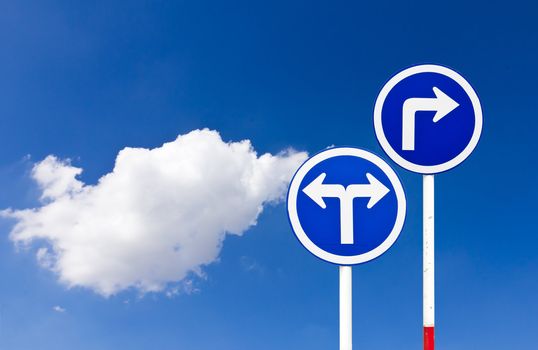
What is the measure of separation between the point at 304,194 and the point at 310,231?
198 millimetres

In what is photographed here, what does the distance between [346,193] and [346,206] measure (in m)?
0.07

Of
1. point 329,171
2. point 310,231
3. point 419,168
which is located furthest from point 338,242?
point 419,168

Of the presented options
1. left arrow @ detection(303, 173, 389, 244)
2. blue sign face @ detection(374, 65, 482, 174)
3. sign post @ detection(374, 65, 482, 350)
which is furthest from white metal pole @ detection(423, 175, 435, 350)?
left arrow @ detection(303, 173, 389, 244)

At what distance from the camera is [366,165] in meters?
3.10

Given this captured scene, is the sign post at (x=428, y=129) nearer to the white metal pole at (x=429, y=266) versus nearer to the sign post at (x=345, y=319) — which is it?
the white metal pole at (x=429, y=266)

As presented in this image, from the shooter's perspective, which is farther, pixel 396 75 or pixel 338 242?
pixel 396 75

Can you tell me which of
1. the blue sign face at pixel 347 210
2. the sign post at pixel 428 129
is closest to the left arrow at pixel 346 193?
the blue sign face at pixel 347 210

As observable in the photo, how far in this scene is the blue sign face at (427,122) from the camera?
3195mm

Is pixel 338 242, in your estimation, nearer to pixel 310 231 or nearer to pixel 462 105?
pixel 310 231

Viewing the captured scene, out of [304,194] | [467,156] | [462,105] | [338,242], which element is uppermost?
[462,105]

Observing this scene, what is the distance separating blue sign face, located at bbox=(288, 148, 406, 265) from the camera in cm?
305

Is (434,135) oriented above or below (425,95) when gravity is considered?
below

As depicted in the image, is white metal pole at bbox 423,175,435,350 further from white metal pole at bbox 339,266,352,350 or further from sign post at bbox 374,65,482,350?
white metal pole at bbox 339,266,352,350

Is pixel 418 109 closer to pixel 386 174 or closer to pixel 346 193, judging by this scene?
pixel 386 174
